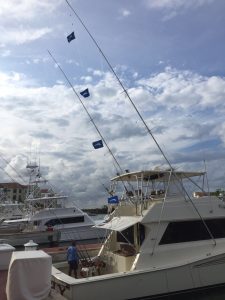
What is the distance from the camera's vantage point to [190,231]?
13.1m

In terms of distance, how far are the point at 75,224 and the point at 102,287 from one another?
2424cm

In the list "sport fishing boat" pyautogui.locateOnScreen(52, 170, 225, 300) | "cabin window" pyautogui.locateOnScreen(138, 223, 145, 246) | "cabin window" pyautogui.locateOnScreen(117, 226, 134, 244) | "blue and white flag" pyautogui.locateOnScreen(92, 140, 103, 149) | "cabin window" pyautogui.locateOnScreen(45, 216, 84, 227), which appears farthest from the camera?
"cabin window" pyautogui.locateOnScreen(45, 216, 84, 227)

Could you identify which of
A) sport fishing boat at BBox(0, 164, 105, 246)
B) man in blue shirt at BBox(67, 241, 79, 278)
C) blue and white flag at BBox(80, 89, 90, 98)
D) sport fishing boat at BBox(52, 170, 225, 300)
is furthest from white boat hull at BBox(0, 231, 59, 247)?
blue and white flag at BBox(80, 89, 90, 98)

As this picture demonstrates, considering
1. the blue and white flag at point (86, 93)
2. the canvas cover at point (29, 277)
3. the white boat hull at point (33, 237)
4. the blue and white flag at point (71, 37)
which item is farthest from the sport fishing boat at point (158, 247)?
the white boat hull at point (33, 237)

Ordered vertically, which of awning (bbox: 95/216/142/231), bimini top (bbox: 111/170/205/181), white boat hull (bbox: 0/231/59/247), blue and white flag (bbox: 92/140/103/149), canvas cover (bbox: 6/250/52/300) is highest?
blue and white flag (bbox: 92/140/103/149)

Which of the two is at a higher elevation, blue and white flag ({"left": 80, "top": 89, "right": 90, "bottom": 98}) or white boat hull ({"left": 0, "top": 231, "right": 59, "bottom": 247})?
blue and white flag ({"left": 80, "top": 89, "right": 90, "bottom": 98})

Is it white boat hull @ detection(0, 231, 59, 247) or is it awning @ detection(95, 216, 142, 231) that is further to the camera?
white boat hull @ detection(0, 231, 59, 247)

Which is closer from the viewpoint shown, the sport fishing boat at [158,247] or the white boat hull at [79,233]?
the sport fishing boat at [158,247]

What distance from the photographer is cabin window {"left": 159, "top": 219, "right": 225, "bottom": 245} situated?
12.8 metres

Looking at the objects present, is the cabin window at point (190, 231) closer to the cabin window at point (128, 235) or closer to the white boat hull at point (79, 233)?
the cabin window at point (128, 235)

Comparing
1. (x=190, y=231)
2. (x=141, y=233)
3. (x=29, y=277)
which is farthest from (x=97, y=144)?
(x=29, y=277)

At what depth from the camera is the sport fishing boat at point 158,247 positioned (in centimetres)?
1159

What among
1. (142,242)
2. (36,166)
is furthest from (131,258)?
(36,166)

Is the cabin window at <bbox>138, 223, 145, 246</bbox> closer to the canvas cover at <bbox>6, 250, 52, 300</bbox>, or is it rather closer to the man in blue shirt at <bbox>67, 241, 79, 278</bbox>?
the man in blue shirt at <bbox>67, 241, 79, 278</bbox>
